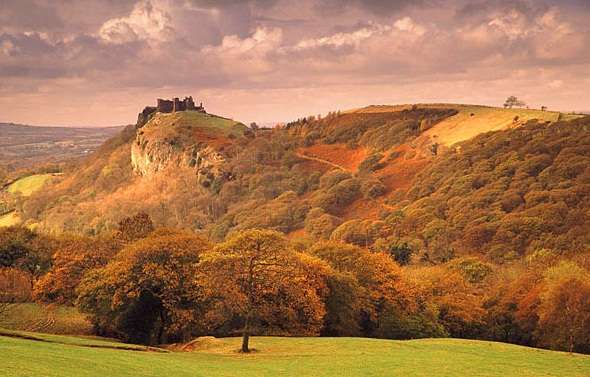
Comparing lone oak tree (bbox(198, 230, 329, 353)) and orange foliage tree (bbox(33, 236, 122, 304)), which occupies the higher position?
lone oak tree (bbox(198, 230, 329, 353))

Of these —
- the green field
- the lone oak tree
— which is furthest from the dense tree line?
the green field

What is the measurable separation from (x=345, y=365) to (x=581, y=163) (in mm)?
133947

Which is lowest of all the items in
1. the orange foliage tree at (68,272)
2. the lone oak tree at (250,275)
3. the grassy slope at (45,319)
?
the grassy slope at (45,319)

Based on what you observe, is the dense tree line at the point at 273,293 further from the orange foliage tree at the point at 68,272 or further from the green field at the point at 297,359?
the green field at the point at 297,359

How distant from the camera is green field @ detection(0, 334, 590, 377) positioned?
89.8ft

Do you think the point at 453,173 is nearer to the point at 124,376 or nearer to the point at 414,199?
the point at 414,199

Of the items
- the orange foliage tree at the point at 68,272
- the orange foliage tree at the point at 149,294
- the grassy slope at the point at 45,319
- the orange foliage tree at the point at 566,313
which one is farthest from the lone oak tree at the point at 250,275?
the orange foliage tree at the point at 566,313

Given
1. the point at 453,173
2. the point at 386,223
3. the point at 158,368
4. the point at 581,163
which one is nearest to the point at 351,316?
the point at 158,368

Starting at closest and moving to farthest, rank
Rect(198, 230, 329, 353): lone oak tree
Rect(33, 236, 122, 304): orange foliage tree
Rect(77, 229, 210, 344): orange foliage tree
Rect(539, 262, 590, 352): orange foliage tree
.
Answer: Rect(198, 230, 329, 353): lone oak tree < Rect(77, 229, 210, 344): orange foliage tree < Rect(539, 262, 590, 352): orange foliage tree < Rect(33, 236, 122, 304): orange foliage tree

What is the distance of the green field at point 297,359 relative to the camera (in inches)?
1077

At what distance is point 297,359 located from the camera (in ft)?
125

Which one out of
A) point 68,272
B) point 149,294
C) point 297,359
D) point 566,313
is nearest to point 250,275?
point 297,359

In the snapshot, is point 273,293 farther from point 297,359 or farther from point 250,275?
point 297,359

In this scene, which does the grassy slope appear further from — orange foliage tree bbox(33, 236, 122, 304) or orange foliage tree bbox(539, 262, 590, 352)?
orange foliage tree bbox(539, 262, 590, 352)
